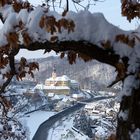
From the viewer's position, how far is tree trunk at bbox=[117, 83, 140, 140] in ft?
10.9

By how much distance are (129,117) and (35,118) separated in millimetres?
61968

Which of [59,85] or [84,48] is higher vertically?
[84,48]

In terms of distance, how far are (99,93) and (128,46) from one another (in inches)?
4115

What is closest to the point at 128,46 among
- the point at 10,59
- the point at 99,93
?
the point at 10,59

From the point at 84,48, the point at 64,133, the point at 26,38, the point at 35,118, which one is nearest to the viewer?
the point at 26,38

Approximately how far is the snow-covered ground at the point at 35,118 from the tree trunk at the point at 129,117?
4957 cm

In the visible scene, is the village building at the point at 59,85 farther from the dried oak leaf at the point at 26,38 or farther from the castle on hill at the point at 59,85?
the dried oak leaf at the point at 26,38

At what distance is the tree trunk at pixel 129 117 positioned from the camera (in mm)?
3336

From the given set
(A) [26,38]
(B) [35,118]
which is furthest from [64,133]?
(A) [26,38]

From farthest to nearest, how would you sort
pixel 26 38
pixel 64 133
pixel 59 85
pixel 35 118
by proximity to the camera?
pixel 59 85, pixel 35 118, pixel 64 133, pixel 26 38

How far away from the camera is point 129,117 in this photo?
11.0 ft

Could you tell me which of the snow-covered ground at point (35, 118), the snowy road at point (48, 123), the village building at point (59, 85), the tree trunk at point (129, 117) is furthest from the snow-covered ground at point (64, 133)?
the tree trunk at point (129, 117)

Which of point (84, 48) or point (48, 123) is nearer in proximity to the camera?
point (84, 48)

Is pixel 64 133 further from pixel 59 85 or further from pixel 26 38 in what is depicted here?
pixel 59 85
